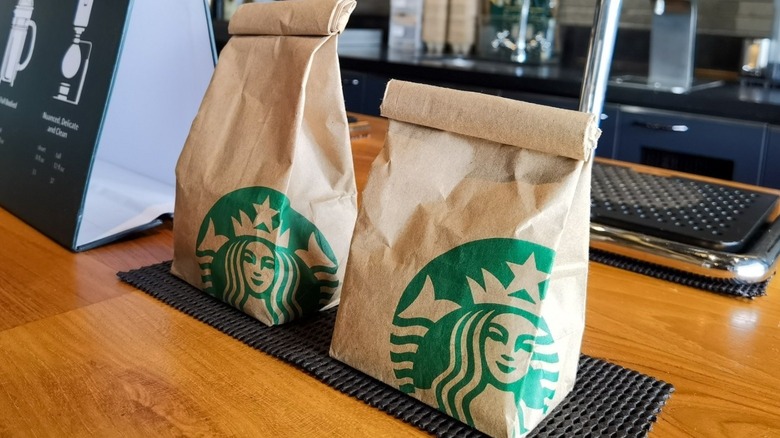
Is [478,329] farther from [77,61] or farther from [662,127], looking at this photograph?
[662,127]

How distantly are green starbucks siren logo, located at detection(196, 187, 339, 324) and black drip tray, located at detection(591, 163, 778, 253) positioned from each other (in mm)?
A: 384

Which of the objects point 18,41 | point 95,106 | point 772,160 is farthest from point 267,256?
Result: point 772,160

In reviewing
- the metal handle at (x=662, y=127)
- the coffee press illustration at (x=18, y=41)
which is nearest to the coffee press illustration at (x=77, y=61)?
the coffee press illustration at (x=18, y=41)

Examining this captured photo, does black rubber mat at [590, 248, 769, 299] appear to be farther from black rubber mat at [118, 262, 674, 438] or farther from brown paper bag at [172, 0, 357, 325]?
brown paper bag at [172, 0, 357, 325]

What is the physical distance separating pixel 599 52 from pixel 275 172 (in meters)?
0.45

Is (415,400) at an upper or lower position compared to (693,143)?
lower

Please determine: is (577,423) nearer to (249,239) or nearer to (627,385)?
(627,385)

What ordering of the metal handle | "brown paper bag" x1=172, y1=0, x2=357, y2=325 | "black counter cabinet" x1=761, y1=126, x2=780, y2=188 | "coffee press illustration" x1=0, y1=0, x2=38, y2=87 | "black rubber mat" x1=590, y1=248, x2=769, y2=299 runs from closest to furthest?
"brown paper bag" x1=172, y1=0, x2=357, y2=325 → "black rubber mat" x1=590, y1=248, x2=769, y2=299 → "coffee press illustration" x1=0, y1=0, x2=38, y2=87 → "black counter cabinet" x1=761, y1=126, x2=780, y2=188 → the metal handle

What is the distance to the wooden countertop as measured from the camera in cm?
51

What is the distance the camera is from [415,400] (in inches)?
20.6

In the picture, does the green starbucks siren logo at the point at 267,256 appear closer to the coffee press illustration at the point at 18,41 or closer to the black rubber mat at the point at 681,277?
the black rubber mat at the point at 681,277

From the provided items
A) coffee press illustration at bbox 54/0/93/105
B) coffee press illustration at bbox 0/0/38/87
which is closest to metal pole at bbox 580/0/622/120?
coffee press illustration at bbox 54/0/93/105

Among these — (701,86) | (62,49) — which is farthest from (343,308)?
(701,86)

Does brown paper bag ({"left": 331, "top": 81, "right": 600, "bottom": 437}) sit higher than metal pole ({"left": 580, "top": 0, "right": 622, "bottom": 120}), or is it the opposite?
metal pole ({"left": 580, "top": 0, "right": 622, "bottom": 120})
